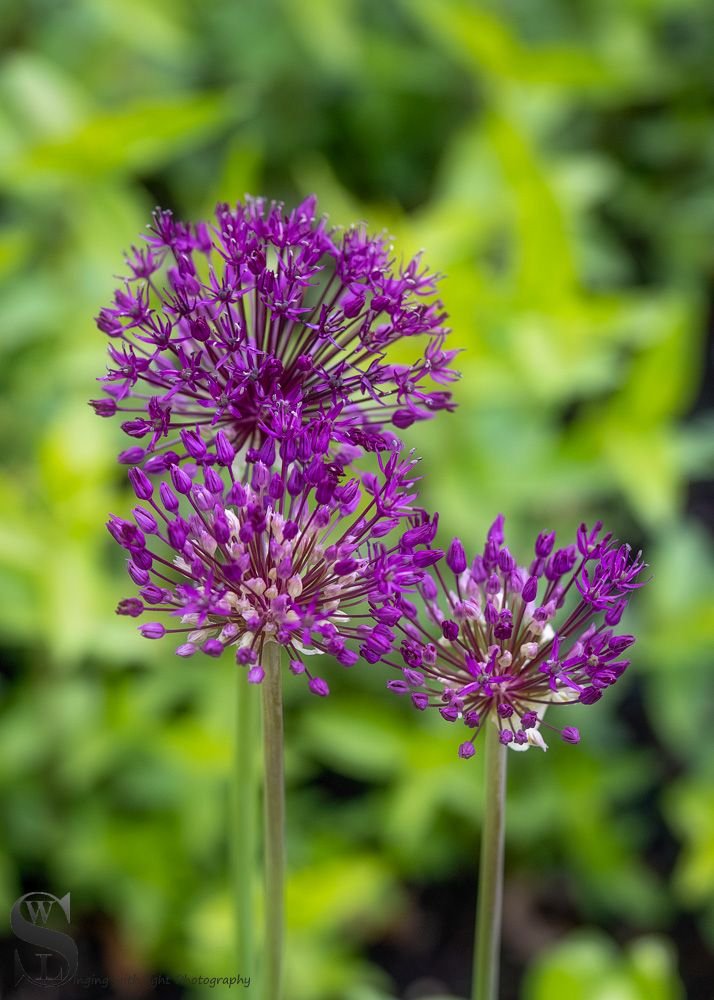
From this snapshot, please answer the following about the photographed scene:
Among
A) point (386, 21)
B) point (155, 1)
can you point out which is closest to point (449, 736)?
point (155, 1)

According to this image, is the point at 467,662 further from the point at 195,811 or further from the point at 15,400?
the point at 15,400

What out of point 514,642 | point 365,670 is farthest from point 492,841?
point 365,670

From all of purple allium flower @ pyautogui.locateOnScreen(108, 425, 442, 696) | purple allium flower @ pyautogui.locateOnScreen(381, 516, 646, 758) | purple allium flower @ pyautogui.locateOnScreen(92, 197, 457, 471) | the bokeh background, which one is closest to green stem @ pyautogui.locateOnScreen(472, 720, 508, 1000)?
purple allium flower @ pyautogui.locateOnScreen(381, 516, 646, 758)

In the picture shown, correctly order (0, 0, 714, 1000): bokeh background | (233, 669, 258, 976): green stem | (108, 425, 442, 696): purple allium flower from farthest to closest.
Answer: (0, 0, 714, 1000): bokeh background, (233, 669, 258, 976): green stem, (108, 425, 442, 696): purple allium flower

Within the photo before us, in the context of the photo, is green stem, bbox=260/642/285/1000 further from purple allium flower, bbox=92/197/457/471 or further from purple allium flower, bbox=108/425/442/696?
purple allium flower, bbox=92/197/457/471

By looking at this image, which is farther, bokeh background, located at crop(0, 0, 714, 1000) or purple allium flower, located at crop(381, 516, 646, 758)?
bokeh background, located at crop(0, 0, 714, 1000)

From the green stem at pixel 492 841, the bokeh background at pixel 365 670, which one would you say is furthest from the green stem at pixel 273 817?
the bokeh background at pixel 365 670
